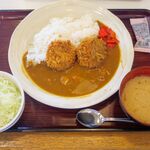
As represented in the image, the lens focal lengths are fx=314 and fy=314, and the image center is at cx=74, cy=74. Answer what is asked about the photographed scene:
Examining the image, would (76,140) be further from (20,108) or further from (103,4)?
(103,4)

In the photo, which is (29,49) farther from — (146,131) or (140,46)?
(146,131)

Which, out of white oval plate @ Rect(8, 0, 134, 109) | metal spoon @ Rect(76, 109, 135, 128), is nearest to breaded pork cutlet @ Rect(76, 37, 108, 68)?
white oval plate @ Rect(8, 0, 134, 109)

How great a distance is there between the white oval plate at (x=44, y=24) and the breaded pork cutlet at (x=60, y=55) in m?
0.13

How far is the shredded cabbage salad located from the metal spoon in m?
0.27

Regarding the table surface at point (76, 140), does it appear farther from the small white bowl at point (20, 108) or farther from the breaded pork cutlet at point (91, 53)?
the breaded pork cutlet at point (91, 53)

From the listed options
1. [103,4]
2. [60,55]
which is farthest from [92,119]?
[103,4]

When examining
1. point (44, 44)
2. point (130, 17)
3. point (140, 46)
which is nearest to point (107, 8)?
point (130, 17)

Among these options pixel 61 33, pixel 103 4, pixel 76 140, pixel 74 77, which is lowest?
pixel 76 140

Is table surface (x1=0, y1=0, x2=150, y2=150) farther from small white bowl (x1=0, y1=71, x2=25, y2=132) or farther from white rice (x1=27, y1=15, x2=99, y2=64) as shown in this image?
white rice (x1=27, y1=15, x2=99, y2=64)

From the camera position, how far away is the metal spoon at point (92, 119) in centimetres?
133

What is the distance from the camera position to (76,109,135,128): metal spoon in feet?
4.36

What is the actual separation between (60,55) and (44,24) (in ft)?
0.78

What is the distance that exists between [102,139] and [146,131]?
19 centimetres

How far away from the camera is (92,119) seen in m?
1.34
